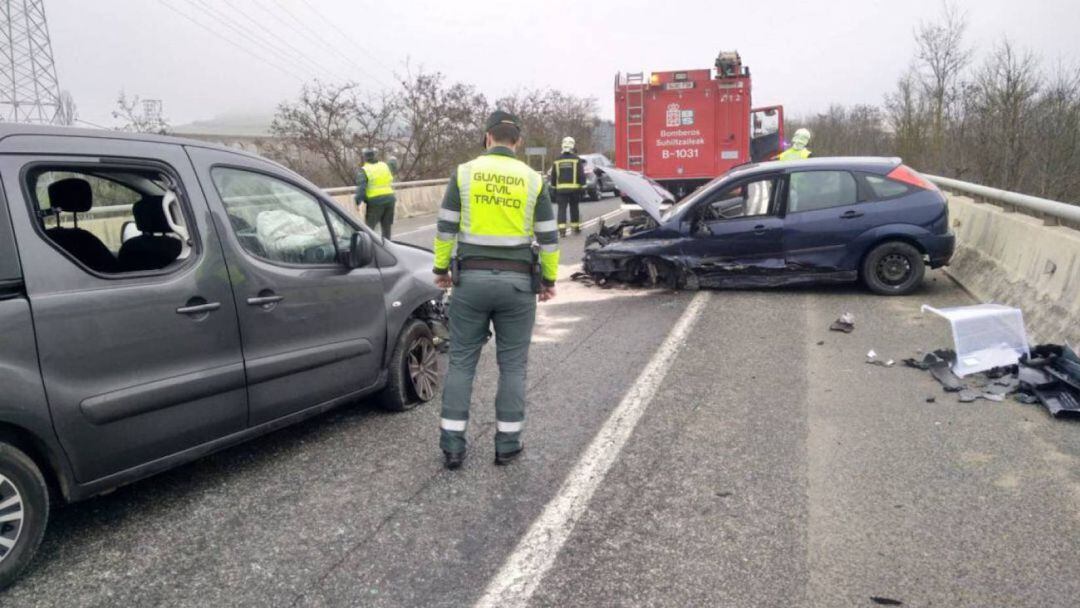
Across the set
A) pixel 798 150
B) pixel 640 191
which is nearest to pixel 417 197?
pixel 798 150

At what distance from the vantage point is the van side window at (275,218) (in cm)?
438

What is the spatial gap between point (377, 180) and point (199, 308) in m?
10.2

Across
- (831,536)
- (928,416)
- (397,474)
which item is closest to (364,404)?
(397,474)

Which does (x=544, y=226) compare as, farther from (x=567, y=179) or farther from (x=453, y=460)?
(x=567, y=179)

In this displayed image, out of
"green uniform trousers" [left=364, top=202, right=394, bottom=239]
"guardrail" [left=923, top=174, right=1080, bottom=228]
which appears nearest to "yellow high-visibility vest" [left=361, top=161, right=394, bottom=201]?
"green uniform trousers" [left=364, top=202, right=394, bottom=239]

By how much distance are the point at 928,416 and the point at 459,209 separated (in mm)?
3222

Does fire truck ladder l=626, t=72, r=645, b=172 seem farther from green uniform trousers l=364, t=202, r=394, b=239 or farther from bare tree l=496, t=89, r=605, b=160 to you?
bare tree l=496, t=89, r=605, b=160

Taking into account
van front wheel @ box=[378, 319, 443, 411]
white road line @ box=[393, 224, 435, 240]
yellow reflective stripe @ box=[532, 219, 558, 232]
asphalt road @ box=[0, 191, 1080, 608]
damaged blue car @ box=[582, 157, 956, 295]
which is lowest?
asphalt road @ box=[0, 191, 1080, 608]

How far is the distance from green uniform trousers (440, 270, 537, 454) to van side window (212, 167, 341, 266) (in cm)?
95

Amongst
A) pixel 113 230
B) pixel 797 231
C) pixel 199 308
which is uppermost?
Answer: pixel 113 230

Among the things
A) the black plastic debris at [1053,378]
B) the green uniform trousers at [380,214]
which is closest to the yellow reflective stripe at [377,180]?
the green uniform trousers at [380,214]

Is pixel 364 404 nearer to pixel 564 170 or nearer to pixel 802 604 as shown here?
pixel 802 604

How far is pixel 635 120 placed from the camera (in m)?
18.0

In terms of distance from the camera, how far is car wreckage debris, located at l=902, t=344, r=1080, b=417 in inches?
208
